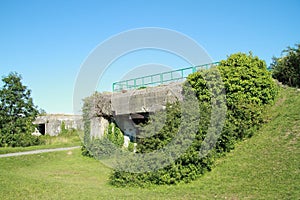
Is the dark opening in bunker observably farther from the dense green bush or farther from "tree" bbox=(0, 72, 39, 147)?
the dense green bush

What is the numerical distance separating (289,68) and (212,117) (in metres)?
10.2

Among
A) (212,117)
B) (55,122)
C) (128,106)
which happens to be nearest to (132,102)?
(128,106)

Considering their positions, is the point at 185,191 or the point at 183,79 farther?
the point at 183,79

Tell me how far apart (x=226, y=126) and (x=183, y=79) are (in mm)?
5412

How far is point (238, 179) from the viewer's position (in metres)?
9.84

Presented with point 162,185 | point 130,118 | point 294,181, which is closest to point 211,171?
point 162,185

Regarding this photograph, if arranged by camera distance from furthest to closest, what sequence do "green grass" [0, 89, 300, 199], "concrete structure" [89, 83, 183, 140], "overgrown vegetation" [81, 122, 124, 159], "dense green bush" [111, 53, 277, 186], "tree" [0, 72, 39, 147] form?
1. "tree" [0, 72, 39, 147]
2. "overgrown vegetation" [81, 122, 124, 159]
3. "concrete structure" [89, 83, 183, 140]
4. "dense green bush" [111, 53, 277, 186]
5. "green grass" [0, 89, 300, 199]

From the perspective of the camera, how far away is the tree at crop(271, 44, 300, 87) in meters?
19.2

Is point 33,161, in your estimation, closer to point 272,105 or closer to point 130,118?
point 130,118

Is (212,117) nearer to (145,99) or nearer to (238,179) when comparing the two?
(238,179)

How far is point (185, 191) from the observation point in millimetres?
9477

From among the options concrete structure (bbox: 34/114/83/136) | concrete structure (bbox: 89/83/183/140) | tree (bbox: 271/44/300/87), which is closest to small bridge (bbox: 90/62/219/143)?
concrete structure (bbox: 89/83/183/140)

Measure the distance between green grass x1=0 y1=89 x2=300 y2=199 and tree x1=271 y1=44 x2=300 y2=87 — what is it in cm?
444

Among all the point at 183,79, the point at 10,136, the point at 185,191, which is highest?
the point at 183,79
